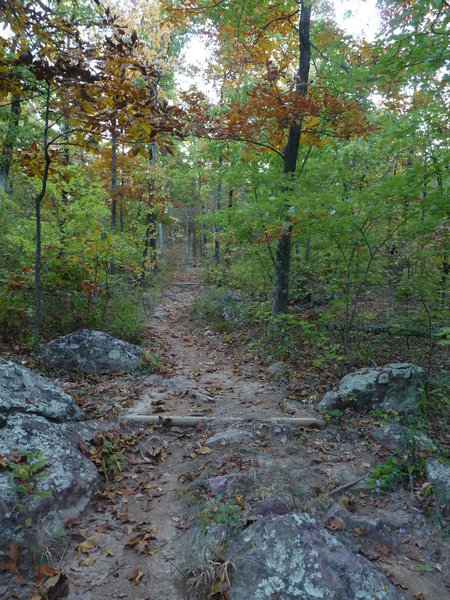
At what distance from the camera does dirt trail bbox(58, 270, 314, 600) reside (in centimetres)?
274

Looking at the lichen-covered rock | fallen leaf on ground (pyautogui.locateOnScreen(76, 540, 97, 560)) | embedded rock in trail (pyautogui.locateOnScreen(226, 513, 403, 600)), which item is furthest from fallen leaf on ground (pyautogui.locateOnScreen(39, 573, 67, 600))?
the lichen-covered rock

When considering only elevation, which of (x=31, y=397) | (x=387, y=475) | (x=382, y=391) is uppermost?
(x=31, y=397)

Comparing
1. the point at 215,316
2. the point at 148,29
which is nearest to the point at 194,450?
the point at 215,316

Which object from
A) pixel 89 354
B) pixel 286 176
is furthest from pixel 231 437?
pixel 286 176

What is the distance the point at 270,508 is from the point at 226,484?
1.83 ft

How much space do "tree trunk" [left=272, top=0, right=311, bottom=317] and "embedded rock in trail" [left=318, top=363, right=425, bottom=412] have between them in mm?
3034

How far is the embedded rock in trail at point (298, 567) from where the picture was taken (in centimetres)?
251

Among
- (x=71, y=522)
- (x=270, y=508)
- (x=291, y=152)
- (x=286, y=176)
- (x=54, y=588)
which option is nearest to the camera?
(x=54, y=588)

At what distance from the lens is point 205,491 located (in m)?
3.71

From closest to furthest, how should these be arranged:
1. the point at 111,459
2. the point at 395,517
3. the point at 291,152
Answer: the point at 395,517 < the point at 111,459 < the point at 291,152

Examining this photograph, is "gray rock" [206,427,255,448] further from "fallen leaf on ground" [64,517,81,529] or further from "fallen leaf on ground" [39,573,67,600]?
→ "fallen leaf on ground" [39,573,67,600]

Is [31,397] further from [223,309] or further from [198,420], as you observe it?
[223,309]

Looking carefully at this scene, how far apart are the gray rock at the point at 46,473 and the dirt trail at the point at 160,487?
229mm

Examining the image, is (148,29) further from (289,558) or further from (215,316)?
(289,558)
